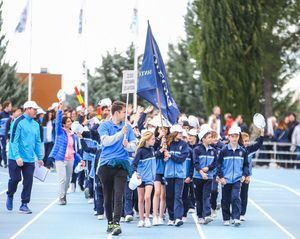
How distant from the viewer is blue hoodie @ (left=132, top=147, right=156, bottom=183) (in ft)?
57.3

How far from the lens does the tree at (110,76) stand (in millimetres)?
61750

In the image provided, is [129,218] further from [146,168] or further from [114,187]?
[114,187]

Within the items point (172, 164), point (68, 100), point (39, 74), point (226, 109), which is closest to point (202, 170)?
point (172, 164)

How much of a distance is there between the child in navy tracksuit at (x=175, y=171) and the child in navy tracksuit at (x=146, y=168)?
0.29 metres

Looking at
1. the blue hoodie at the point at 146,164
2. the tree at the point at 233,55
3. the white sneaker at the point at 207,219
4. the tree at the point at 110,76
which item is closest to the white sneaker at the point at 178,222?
the white sneaker at the point at 207,219

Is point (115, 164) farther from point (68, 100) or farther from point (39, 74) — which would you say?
point (68, 100)

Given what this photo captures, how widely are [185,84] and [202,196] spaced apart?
44772 millimetres

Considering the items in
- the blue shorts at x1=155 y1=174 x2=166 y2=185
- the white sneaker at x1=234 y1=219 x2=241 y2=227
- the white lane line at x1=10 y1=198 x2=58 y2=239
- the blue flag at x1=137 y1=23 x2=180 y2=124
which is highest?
the blue flag at x1=137 y1=23 x2=180 y2=124

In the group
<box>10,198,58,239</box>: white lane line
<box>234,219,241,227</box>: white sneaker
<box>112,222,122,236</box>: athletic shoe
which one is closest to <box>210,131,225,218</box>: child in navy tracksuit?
<box>234,219,241,227</box>: white sneaker

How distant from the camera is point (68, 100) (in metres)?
66.4

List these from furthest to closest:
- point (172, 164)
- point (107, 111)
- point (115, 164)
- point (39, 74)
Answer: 1. point (39, 74)
2. point (107, 111)
3. point (172, 164)
4. point (115, 164)

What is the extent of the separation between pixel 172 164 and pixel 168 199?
2.02 ft

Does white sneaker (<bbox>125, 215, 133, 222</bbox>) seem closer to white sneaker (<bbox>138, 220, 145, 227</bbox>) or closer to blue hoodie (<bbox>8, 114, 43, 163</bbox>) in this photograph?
white sneaker (<bbox>138, 220, 145, 227</bbox>)

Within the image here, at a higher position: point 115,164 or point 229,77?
point 229,77
